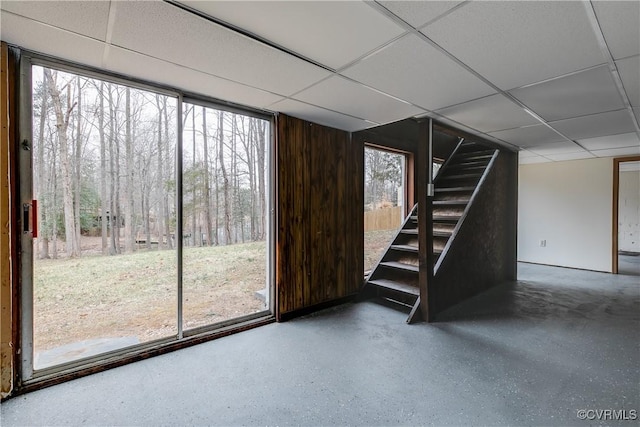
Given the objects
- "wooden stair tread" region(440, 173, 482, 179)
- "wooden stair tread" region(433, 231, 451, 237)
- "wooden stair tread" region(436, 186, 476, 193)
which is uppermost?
"wooden stair tread" region(440, 173, 482, 179)

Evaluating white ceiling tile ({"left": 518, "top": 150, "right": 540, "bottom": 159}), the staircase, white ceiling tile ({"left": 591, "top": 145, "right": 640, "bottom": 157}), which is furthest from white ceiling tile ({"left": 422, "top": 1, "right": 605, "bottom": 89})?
white ceiling tile ({"left": 591, "top": 145, "right": 640, "bottom": 157})

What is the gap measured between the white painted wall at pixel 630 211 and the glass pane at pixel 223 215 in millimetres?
10227

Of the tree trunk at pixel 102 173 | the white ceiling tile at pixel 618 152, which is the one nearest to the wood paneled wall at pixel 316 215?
the tree trunk at pixel 102 173

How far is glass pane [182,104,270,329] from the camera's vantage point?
8.98 ft

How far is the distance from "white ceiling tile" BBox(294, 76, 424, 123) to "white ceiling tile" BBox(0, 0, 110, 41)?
140 centimetres

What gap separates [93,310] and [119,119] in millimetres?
1605

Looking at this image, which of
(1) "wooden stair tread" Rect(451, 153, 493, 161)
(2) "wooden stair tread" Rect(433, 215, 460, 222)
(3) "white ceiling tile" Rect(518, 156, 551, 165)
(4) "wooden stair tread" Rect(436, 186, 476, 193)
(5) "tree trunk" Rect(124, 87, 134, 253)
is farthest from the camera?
(3) "white ceiling tile" Rect(518, 156, 551, 165)

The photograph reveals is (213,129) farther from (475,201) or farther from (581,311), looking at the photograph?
(581,311)

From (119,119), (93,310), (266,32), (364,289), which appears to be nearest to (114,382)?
(93,310)

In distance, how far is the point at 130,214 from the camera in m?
2.47

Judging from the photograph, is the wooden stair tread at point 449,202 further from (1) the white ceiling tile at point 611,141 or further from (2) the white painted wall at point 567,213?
(2) the white painted wall at point 567,213

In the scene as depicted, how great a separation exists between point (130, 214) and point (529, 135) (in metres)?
4.83

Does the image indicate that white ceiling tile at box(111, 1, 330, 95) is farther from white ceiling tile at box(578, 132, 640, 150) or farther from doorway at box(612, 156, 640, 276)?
doorway at box(612, 156, 640, 276)

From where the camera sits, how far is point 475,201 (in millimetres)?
4117
